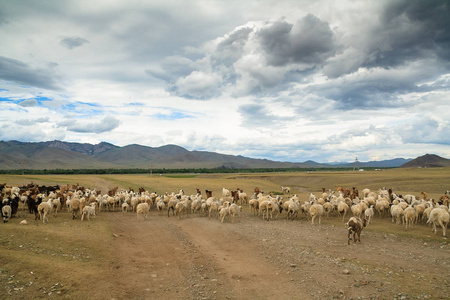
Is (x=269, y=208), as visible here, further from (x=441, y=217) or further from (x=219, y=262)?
(x=219, y=262)

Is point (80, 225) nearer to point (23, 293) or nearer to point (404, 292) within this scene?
point (23, 293)

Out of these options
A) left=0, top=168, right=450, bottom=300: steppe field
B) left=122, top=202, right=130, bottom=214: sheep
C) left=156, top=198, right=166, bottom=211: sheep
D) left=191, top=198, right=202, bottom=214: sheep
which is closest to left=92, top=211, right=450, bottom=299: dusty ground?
left=0, top=168, right=450, bottom=300: steppe field

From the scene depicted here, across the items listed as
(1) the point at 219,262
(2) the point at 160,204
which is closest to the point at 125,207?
(2) the point at 160,204

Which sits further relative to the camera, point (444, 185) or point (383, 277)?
point (444, 185)

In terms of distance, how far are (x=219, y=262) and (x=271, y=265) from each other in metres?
1.96

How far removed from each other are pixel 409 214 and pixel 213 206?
1202cm

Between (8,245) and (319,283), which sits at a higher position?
(8,245)

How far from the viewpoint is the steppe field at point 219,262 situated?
8.03 meters

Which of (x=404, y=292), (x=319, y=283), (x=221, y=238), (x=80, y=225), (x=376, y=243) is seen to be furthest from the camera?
(x=80, y=225)

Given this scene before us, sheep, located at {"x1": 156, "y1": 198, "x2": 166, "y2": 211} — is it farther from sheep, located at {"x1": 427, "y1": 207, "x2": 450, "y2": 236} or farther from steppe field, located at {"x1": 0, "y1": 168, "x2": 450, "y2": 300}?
sheep, located at {"x1": 427, "y1": 207, "x2": 450, "y2": 236}

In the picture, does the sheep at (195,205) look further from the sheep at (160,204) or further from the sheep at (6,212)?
the sheep at (6,212)

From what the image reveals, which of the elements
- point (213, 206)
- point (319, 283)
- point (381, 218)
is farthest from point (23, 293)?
point (381, 218)

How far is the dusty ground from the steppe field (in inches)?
1.3

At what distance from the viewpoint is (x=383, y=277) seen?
29.6 ft
